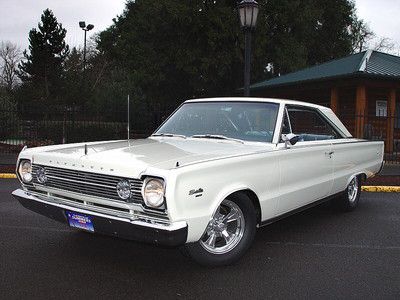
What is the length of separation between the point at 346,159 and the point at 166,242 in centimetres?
354

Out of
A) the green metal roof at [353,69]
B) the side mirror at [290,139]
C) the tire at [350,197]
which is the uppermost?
the green metal roof at [353,69]

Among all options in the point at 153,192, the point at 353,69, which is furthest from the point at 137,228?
the point at 353,69

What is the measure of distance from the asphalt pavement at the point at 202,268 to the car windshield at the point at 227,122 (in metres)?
1.28

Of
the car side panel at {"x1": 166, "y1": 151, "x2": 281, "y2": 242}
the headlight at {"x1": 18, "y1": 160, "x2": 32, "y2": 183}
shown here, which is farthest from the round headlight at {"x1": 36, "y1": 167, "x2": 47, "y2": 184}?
the car side panel at {"x1": 166, "y1": 151, "x2": 281, "y2": 242}

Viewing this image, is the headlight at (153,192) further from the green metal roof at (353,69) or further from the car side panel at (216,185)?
the green metal roof at (353,69)

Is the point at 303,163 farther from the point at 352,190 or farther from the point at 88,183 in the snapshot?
the point at 88,183

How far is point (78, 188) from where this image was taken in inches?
155

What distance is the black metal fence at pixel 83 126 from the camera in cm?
1652

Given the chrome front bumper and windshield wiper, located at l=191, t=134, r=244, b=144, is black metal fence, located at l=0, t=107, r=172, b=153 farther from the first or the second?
the chrome front bumper

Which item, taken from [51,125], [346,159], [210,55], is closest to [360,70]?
[210,55]

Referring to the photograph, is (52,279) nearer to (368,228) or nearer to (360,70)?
(368,228)

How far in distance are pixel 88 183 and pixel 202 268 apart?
133 cm

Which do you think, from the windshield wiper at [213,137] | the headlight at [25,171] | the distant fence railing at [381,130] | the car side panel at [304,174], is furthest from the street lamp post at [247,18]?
the headlight at [25,171]

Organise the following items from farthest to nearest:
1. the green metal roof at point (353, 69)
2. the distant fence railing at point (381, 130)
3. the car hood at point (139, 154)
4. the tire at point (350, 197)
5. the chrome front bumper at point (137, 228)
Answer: the green metal roof at point (353, 69) → the distant fence railing at point (381, 130) → the tire at point (350, 197) → the car hood at point (139, 154) → the chrome front bumper at point (137, 228)
